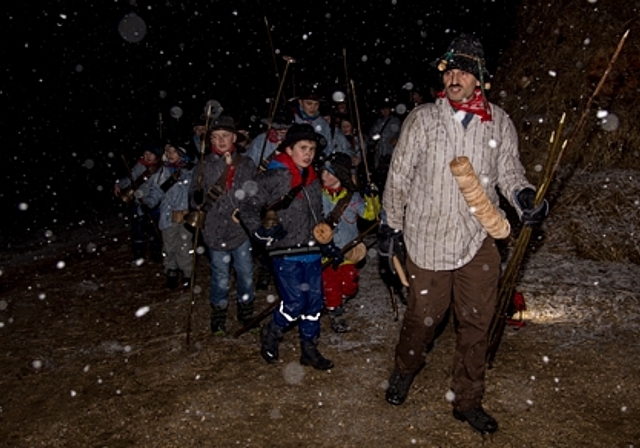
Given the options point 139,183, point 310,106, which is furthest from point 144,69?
point 310,106

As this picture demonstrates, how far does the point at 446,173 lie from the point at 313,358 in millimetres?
2119

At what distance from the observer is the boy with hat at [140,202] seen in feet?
25.6

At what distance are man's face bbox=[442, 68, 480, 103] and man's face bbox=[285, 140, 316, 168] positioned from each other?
4.71 ft

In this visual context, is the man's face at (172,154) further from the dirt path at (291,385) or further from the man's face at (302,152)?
the man's face at (302,152)

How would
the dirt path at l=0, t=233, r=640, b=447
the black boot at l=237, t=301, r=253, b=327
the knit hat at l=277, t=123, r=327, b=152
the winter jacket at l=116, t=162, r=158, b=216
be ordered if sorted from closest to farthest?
1. the dirt path at l=0, t=233, r=640, b=447
2. the knit hat at l=277, t=123, r=327, b=152
3. the black boot at l=237, t=301, r=253, b=327
4. the winter jacket at l=116, t=162, r=158, b=216

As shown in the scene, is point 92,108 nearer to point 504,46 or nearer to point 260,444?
point 504,46

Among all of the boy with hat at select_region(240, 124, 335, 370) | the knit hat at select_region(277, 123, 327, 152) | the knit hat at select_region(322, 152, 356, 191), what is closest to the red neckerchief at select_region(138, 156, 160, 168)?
the knit hat at select_region(322, 152, 356, 191)

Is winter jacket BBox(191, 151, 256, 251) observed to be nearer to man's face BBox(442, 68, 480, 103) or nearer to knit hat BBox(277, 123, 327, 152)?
knit hat BBox(277, 123, 327, 152)

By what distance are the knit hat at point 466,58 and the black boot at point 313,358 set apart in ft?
8.44

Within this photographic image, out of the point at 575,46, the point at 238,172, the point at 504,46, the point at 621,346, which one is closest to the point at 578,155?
the point at 575,46

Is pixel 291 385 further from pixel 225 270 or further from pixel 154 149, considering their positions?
pixel 154 149

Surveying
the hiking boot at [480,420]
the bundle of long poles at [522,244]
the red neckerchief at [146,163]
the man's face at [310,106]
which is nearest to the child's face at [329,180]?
the bundle of long poles at [522,244]

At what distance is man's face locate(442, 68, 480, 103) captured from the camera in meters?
3.52

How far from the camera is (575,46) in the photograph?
10328mm
